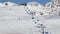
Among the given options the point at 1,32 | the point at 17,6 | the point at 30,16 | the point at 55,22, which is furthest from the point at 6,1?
the point at 1,32

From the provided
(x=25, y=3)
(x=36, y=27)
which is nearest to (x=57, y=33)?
(x=36, y=27)

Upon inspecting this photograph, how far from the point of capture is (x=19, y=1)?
20.7ft

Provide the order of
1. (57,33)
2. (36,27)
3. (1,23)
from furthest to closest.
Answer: (1,23), (36,27), (57,33)

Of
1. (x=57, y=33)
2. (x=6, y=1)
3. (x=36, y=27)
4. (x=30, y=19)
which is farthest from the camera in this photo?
(x=6, y=1)

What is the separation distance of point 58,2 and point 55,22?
2.52 metres

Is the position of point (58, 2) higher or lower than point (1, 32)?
higher

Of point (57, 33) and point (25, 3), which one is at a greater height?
point (25, 3)

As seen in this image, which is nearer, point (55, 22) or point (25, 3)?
point (55, 22)

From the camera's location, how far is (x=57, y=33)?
3184 mm

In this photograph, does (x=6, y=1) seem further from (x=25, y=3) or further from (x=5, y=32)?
(x=5, y=32)

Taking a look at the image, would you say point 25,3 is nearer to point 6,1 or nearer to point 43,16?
point 6,1

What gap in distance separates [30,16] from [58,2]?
2.20m

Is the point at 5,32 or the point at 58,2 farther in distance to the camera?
the point at 58,2

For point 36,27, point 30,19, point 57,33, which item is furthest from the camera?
point 30,19
